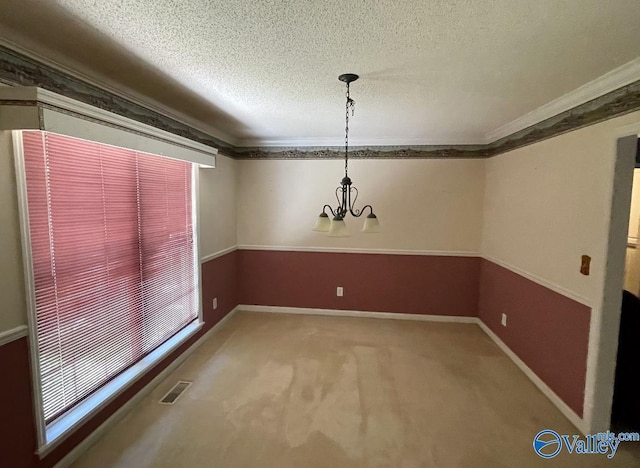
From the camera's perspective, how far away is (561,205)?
241 cm

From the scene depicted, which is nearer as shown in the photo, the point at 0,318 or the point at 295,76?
the point at 0,318

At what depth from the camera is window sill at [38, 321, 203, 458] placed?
1.73 meters

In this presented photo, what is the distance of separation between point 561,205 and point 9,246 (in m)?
3.55

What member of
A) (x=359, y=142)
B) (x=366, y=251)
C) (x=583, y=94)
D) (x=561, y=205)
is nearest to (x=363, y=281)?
(x=366, y=251)

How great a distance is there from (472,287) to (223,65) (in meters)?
3.79

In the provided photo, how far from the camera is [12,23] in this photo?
4.48 ft

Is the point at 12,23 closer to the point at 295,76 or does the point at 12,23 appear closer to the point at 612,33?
the point at 295,76

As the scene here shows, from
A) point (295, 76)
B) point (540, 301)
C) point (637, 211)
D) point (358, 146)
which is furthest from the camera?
point (358, 146)

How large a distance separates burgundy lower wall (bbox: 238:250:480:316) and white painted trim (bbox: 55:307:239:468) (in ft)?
3.90

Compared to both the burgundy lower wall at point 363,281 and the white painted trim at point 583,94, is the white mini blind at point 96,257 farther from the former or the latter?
the white painted trim at point 583,94

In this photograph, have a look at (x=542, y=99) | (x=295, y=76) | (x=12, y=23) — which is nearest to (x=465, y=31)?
(x=295, y=76)

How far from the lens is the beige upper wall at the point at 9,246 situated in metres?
1.46

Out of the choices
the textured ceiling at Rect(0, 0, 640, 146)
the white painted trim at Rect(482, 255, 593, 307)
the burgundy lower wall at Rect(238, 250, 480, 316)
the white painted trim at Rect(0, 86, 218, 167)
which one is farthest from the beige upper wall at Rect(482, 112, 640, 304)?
the white painted trim at Rect(0, 86, 218, 167)

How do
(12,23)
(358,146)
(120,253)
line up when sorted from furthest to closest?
(358,146) < (120,253) < (12,23)
